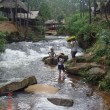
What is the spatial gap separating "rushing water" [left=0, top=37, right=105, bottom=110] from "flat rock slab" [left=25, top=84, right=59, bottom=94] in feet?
1.18

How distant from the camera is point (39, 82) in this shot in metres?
15.8


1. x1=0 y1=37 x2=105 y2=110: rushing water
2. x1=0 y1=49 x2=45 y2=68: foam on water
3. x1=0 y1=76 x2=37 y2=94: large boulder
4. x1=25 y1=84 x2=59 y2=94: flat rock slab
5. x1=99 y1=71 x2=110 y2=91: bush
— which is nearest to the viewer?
x1=0 y1=37 x2=105 y2=110: rushing water

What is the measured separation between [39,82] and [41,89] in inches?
72.1

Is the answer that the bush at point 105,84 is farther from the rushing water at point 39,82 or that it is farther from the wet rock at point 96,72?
the wet rock at point 96,72

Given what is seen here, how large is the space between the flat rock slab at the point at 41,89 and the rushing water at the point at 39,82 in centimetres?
36

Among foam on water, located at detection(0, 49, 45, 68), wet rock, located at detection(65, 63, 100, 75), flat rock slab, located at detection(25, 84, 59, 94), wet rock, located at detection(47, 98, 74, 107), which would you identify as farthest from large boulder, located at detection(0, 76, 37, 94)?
foam on water, located at detection(0, 49, 45, 68)

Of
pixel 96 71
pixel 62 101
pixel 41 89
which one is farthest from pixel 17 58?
pixel 62 101

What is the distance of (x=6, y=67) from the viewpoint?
2066cm

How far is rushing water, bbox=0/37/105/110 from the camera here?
11.6 metres

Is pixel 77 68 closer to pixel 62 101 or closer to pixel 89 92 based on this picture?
pixel 89 92

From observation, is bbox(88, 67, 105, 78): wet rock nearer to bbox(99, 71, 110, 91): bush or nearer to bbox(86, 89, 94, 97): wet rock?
bbox(99, 71, 110, 91): bush

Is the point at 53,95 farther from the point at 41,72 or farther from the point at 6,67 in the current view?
the point at 6,67

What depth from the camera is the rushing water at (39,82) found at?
11.6 m

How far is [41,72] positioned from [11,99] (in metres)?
6.56
